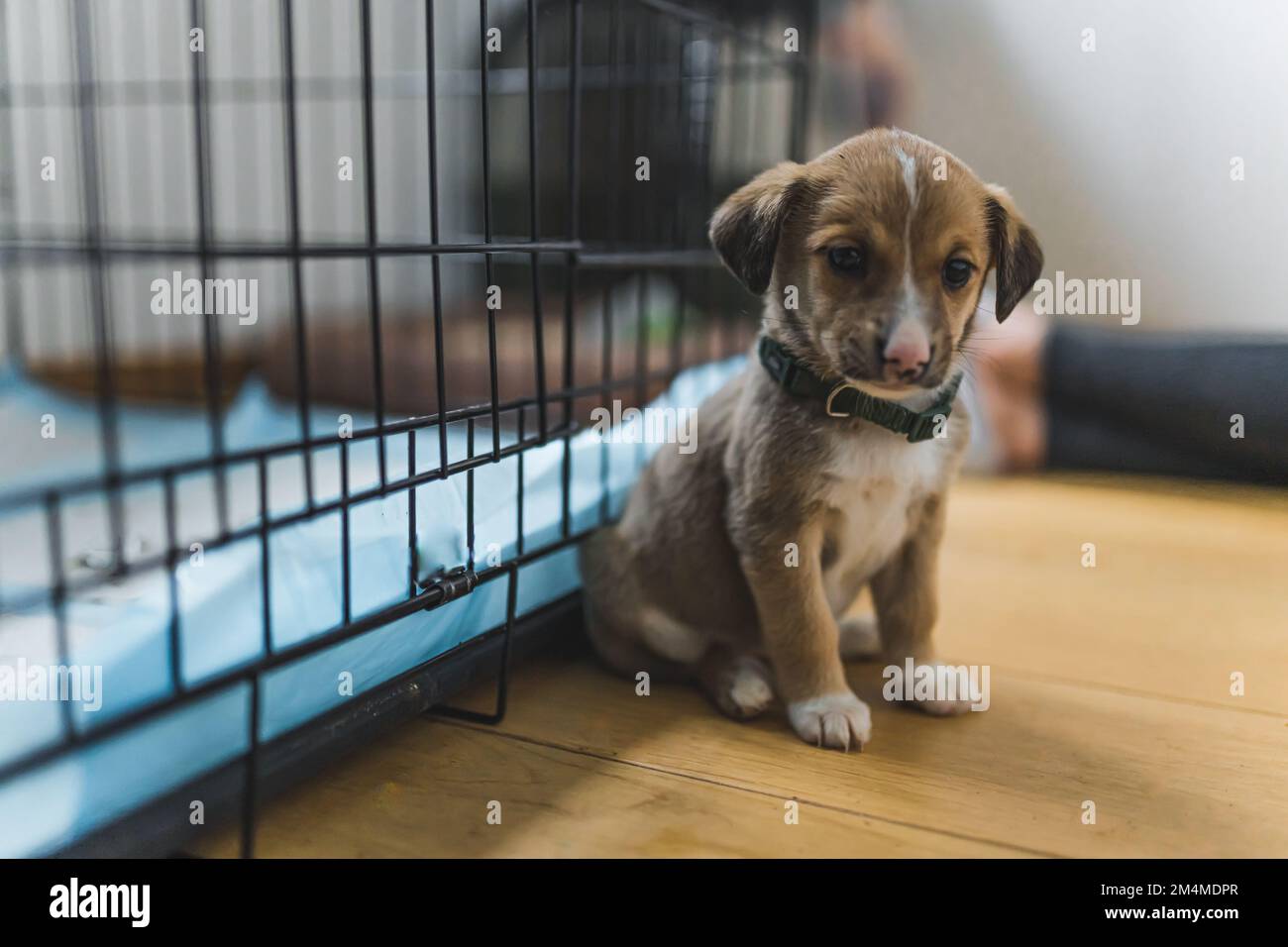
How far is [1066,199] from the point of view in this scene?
129 inches

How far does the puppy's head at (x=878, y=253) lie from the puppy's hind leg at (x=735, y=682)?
0.49m

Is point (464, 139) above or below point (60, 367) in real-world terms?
above

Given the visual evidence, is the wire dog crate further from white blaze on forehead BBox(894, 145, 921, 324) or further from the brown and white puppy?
white blaze on forehead BBox(894, 145, 921, 324)

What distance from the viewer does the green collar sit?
1.52m

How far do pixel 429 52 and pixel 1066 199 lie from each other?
245 centimetres

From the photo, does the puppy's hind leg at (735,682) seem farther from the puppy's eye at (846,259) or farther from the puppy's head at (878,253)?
the puppy's eye at (846,259)

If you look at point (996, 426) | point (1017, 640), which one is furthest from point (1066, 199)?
point (1017, 640)

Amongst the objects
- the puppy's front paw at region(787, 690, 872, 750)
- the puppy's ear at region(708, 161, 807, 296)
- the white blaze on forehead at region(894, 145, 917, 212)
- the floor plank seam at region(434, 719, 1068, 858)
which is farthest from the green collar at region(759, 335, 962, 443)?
the floor plank seam at region(434, 719, 1068, 858)

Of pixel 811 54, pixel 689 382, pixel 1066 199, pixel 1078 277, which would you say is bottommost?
pixel 689 382

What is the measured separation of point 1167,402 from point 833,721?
73.2 inches

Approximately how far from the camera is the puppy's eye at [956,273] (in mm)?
1427

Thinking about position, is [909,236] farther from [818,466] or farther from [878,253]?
[818,466]

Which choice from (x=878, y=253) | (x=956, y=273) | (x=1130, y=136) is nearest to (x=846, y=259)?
(x=878, y=253)

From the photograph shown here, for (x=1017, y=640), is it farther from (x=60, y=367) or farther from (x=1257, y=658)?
(x=60, y=367)
